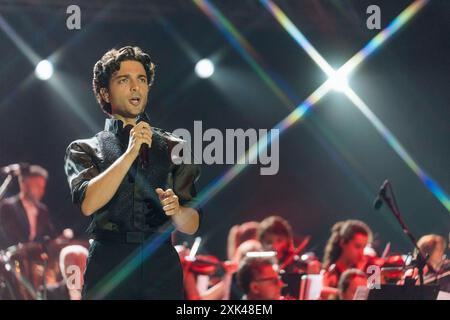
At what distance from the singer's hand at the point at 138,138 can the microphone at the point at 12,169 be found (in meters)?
3.64

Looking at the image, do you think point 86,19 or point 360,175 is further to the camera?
point 360,175

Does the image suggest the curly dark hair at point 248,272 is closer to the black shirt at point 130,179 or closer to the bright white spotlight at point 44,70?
the black shirt at point 130,179

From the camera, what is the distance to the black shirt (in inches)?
96.9

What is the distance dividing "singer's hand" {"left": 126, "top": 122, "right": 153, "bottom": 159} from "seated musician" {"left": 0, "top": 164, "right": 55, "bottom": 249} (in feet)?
11.8

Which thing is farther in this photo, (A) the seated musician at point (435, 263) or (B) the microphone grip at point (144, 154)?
(A) the seated musician at point (435, 263)

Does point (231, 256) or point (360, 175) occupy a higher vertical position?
point (360, 175)

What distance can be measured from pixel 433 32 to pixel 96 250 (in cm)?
430

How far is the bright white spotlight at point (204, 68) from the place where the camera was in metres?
6.53

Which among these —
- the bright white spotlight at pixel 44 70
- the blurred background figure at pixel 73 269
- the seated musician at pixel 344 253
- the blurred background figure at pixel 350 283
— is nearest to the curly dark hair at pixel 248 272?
the blurred background figure at pixel 350 283

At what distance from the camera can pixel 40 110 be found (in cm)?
641

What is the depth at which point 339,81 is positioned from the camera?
252 inches
